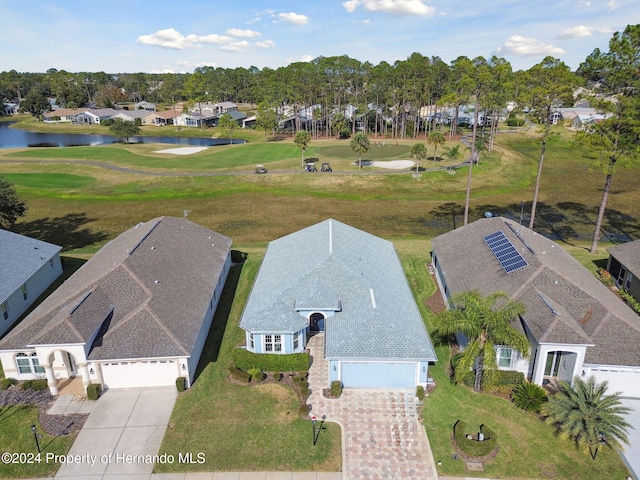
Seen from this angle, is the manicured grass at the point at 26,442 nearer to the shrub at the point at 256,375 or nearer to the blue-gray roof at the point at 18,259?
the shrub at the point at 256,375

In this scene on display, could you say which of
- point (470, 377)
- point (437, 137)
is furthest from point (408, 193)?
→ point (470, 377)

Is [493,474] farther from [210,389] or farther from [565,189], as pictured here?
[565,189]

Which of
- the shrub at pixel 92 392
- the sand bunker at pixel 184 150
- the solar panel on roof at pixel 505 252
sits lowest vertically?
the shrub at pixel 92 392

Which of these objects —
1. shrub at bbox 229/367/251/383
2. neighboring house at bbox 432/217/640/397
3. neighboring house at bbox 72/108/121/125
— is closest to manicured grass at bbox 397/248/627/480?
neighboring house at bbox 432/217/640/397

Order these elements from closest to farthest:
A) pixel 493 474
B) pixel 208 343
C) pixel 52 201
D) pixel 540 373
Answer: pixel 493 474 → pixel 540 373 → pixel 208 343 → pixel 52 201

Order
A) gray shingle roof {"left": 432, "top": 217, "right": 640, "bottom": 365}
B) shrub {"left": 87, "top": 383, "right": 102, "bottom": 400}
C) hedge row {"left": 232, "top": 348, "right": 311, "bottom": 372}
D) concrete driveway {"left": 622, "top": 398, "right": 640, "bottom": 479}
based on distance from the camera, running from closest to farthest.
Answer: concrete driveway {"left": 622, "top": 398, "right": 640, "bottom": 479} → gray shingle roof {"left": 432, "top": 217, "right": 640, "bottom": 365} → shrub {"left": 87, "top": 383, "right": 102, "bottom": 400} → hedge row {"left": 232, "top": 348, "right": 311, "bottom": 372}

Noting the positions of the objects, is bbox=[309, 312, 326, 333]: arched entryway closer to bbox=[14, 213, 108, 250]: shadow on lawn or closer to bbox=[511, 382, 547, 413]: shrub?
bbox=[511, 382, 547, 413]: shrub

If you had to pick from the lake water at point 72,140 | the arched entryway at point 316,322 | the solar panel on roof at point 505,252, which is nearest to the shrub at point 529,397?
the solar panel on roof at point 505,252
